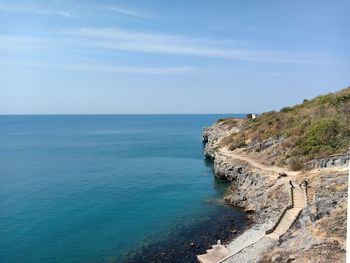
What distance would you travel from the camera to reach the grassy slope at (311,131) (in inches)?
2062

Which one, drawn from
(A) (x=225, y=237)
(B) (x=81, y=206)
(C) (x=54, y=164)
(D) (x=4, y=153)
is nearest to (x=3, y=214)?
(B) (x=81, y=206)

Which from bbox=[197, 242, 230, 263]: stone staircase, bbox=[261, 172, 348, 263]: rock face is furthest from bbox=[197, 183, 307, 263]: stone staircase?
bbox=[261, 172, 348, 263]: rock face

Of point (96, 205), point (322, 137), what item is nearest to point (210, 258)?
point (96, 205)

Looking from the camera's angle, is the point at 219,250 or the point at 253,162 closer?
the point at 219,250

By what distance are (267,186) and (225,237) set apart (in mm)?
13057

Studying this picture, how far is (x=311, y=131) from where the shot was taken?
186 feet

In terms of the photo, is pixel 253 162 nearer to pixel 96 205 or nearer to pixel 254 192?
pixel 254 192

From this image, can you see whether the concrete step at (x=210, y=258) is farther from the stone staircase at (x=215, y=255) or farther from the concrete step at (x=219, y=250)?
the concrete step at (x=219, y=250)

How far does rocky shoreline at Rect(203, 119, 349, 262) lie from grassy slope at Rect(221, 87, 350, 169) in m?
4.36

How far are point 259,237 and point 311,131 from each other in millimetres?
28902

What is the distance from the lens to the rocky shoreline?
23844mm

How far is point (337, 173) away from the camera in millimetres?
40156

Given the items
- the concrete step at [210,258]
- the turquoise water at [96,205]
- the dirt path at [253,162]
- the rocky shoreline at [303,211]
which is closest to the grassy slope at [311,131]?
the dirt path at [253,162]

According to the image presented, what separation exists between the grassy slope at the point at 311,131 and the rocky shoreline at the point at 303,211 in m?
4.36
